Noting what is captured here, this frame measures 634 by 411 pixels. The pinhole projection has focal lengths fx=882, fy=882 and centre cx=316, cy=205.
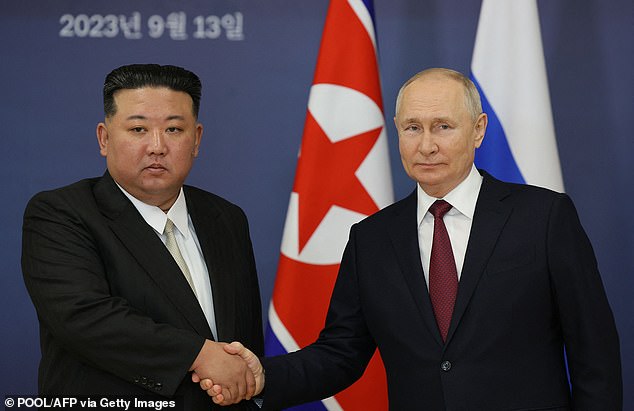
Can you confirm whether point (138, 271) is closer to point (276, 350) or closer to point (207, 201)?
point (207, 201)

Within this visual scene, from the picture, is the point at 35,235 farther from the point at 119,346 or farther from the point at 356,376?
the point at 356,376

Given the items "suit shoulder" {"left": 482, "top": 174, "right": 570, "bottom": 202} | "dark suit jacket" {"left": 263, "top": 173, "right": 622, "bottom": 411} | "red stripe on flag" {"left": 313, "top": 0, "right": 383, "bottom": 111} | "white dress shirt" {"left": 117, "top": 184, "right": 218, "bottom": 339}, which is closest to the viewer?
"dark suit jacket" {"left": 263, "top": 173, "right": 622, "bottom": 411}

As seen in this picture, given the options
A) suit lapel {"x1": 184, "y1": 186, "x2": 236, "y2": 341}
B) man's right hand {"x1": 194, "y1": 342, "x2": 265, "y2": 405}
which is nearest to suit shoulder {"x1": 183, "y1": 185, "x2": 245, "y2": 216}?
suit lapel {"x1": 184, "y1": 186, "x2": 236, "y2": 341}

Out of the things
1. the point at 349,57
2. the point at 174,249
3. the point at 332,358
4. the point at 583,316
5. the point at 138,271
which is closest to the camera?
the point at 583,316

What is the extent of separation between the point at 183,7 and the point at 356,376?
6.30ft

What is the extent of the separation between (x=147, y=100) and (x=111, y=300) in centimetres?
56

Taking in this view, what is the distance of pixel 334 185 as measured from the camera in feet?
10.8

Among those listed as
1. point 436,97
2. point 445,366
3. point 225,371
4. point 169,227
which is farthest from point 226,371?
point 436,97

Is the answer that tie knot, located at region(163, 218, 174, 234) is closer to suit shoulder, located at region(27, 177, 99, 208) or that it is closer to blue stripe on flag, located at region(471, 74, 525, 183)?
suit shoulder, located at region(27, 177, 99, 208)

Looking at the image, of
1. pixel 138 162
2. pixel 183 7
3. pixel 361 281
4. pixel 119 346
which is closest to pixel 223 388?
pixel 119 346

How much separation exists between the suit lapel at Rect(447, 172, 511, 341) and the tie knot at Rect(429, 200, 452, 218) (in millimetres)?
85

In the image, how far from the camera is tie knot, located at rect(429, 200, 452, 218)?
2.43 m

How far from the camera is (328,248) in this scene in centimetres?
326

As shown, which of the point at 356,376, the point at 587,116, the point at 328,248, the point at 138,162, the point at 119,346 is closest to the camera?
the point at 119,346
